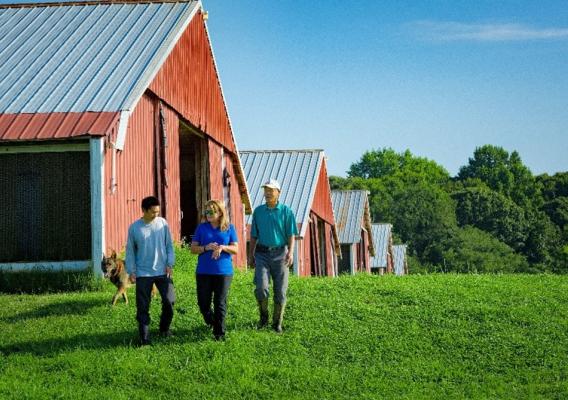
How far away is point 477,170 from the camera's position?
14200 cm

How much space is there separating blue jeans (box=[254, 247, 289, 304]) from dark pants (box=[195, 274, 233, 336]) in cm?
57

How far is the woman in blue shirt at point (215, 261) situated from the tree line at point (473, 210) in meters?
65.1

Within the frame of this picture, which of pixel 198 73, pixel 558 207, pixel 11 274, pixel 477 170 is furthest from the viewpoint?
pixel 477 170

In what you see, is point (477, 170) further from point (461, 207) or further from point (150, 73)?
point (150, 73)

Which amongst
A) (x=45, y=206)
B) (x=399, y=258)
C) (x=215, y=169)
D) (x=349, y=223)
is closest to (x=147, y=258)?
(x=45, y=206)

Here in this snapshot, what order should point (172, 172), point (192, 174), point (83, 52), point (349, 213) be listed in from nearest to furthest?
point (83, 52) < point (172, 172) < point (192, 174) < point (349, 213)

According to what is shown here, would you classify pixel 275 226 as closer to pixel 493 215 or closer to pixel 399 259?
pixel 399 259

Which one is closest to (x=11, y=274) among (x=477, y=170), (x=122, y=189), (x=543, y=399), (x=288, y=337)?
(x=122, y=189)

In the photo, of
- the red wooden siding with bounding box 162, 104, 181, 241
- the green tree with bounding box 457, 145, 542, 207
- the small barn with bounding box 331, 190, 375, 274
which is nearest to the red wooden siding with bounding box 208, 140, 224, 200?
the red wooden siding with bounding box 162, 104, 181, 241

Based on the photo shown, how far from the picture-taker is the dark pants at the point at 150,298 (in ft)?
42.4

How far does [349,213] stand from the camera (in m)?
50.4

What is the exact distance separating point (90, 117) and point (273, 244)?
257 inches

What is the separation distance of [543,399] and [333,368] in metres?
2.80

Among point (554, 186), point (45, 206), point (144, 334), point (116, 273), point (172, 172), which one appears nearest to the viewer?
point (144, 334)
